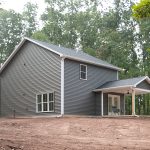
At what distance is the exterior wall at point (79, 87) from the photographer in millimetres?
23781

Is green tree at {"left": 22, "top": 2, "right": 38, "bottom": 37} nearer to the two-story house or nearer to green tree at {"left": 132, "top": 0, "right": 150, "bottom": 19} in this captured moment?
the two-story house

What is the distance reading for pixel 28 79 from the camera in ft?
86.5

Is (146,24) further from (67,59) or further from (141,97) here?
(67,59)

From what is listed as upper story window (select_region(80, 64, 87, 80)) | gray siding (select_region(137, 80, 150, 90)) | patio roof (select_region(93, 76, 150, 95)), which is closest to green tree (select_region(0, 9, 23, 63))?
upper story window (select_region(80, 64, 87, 80))

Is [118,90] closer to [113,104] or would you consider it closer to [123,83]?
[123,83]

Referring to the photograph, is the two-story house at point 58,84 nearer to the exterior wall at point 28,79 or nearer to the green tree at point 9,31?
the exterior wall at point 28,79

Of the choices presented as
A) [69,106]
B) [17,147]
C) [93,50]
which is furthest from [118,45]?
[17,147]

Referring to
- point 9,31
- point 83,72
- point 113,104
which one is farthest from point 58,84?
point 9,31

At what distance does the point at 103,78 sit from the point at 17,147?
19.5 metres

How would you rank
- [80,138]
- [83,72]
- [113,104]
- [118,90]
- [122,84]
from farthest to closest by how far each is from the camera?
[113,104] → [118,90] → [83,72] → [122,84] → [80,138]

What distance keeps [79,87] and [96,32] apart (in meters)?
21.2

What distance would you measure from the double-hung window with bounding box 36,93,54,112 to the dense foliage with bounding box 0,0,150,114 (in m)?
17.1

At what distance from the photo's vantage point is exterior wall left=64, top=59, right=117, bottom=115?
78.0ft

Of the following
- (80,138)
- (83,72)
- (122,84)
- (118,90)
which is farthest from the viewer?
(118,90)
